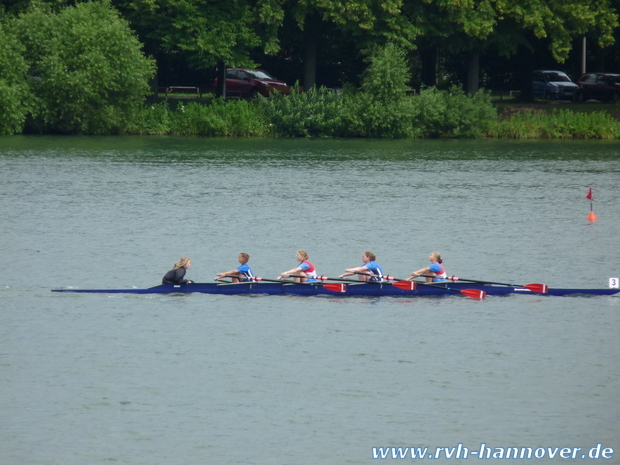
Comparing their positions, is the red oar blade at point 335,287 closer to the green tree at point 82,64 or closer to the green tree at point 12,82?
the green tree at point 82,64

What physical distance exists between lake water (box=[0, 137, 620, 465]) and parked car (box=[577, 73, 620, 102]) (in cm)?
2681

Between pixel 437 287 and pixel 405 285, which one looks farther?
pixel 437 287

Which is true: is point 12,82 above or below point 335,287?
above

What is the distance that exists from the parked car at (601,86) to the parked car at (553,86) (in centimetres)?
92

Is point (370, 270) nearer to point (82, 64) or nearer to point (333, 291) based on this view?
point (333, 291)

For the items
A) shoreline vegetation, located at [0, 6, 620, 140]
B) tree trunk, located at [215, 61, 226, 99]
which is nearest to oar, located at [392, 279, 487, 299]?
shoreline vegetation, located at [0, 6, 620, 140]

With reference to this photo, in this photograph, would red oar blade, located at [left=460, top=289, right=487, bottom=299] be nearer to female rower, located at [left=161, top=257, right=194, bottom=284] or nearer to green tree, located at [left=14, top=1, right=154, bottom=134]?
female rower, located at [left=161, top=257, right=194, bottom=284]

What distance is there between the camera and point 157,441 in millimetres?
19828

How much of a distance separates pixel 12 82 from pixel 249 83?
17196 mm

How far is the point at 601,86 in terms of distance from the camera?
7569cm

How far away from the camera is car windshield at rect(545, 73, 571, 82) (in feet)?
257

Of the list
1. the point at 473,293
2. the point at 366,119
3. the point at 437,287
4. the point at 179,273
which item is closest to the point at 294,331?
the point at 179,273

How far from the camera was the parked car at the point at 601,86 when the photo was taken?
75.4 metres

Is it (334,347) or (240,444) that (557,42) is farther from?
(240,444)
